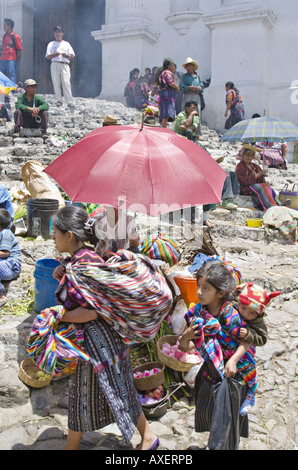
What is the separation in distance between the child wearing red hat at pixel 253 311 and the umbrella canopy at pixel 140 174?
0.74 m

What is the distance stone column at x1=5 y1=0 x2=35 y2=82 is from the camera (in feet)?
60.7

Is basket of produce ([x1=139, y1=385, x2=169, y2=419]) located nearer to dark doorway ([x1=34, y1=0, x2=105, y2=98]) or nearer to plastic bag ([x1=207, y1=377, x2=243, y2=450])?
plastic bag ([x1=207, y1=377, x2=243, y2=450])

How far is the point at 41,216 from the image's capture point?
5.57 metres

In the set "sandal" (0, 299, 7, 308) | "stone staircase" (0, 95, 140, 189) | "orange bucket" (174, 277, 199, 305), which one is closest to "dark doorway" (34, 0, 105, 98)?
"stone staircase" (0, 95, 140, 189)

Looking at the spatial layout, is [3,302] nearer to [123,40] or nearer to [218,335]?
[218,335]

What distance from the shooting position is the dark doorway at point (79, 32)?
18.9 metres

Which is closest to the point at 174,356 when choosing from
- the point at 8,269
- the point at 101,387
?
the point at 101,387

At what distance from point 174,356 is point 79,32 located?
1923 centimetres

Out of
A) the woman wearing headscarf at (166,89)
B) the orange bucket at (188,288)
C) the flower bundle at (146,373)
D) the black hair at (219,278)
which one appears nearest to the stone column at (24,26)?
the woman wearing headscarf at (166,89)

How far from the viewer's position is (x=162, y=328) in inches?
145

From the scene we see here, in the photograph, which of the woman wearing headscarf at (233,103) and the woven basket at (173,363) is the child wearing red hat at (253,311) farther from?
the woman wearing headscarf at (233,103)
